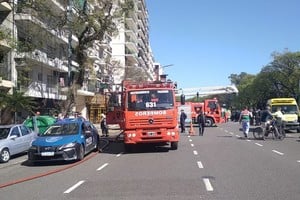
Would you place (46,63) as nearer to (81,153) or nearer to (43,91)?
(43,91)

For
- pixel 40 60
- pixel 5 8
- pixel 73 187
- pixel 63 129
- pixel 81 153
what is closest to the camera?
pixel 73 187

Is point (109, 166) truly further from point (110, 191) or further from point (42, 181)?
point (110, 191)

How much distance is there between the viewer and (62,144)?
17797mm

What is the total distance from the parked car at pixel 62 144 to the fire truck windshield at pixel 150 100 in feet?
8.12

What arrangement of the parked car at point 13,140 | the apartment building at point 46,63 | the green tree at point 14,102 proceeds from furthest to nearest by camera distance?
the apartment building at point 46,63
the green tree at point 14,102
the parked car at point 13,140

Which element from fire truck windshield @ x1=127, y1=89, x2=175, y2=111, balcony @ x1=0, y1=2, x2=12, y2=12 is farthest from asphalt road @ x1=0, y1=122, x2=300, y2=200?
balcony @ x1=0, y1=2, x2=12, y2=12

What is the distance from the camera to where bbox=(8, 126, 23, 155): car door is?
20.4 m

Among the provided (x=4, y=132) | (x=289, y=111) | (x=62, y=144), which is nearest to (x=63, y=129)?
(x=62, y=144)

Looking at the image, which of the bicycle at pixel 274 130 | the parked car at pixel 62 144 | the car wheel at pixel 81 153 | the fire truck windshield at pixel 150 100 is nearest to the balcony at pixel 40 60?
the fire truck windshield at pixel 150 100

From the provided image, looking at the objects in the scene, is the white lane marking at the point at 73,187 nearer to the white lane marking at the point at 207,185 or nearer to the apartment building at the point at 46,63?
the white lane marking at the point at 207,185

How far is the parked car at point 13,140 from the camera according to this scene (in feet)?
64.1

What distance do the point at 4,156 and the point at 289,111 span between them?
75.7 feet

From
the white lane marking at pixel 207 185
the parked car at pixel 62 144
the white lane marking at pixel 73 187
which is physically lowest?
the white lane marking at pixel 73 187

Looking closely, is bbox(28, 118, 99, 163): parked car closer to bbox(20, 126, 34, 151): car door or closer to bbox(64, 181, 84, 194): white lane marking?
bbox(20, 126, 34, 151): car door
